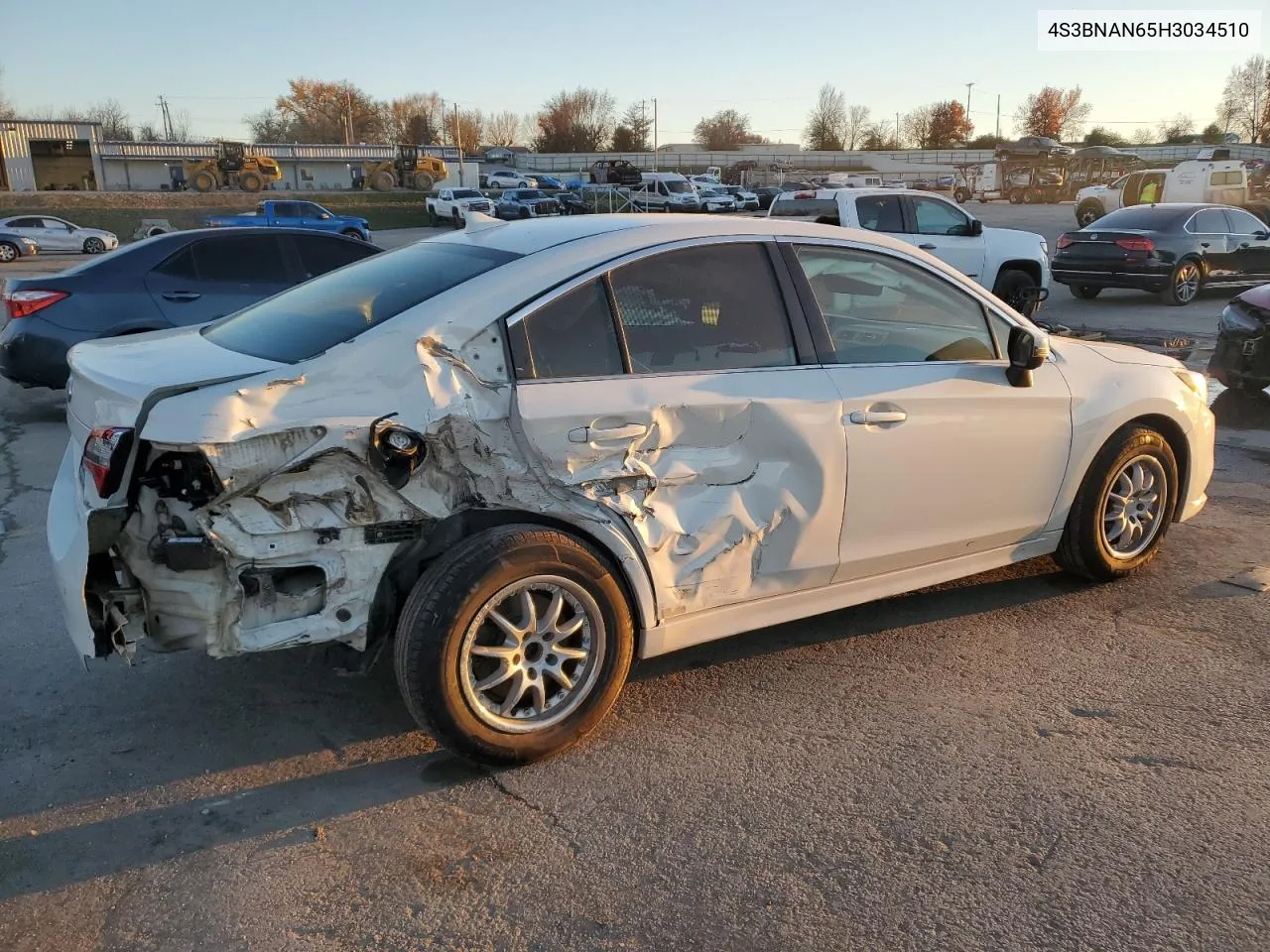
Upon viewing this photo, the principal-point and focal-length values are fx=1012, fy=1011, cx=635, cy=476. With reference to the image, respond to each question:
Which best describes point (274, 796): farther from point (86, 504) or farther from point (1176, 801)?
point (1176, 801)

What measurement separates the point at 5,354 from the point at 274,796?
6.28 meters

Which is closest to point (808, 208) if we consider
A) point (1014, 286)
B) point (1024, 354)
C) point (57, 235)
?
point (1014, 286)

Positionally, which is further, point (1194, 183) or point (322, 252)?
point (1194, 183)

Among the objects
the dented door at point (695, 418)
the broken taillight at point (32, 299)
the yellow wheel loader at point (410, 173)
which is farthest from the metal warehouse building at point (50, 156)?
the dented door at point (695, 418)

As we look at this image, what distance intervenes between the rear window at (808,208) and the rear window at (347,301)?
9.82 meters

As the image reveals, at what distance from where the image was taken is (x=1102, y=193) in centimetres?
3300

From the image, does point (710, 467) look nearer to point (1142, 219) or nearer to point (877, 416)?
point (877, 416)

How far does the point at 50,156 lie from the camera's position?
67.0 metres

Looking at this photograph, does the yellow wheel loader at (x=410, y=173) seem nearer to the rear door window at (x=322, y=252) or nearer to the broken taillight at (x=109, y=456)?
the rear door window at (x=322, y=252)

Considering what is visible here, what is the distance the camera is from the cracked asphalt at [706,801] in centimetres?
265

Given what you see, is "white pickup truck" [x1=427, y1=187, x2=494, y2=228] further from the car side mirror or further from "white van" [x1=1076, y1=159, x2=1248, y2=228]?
the car side mirror

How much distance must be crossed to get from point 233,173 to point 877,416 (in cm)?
6467

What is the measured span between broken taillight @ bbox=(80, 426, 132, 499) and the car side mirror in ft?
10.9

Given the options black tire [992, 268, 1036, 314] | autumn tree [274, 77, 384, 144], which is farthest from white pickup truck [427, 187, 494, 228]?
autumn tree [274, 77, 384, 144]
